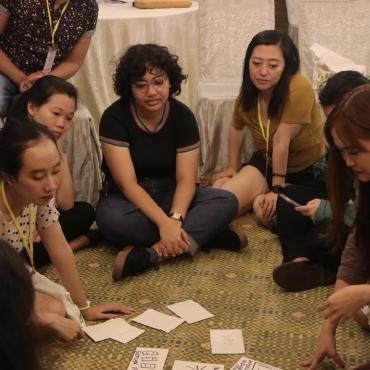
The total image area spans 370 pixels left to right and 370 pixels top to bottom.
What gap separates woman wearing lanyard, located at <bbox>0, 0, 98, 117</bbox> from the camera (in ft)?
8.89

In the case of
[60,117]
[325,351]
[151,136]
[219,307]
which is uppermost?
[60,117]

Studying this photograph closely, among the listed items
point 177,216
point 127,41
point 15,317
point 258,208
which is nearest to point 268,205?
point 258,208

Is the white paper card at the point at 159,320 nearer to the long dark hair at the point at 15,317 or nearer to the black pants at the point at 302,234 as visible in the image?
the black pants at the point at 302,234

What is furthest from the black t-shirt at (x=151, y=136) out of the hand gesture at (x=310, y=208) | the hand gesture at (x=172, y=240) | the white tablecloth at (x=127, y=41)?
the white tablecloth at (x=127, y=41)

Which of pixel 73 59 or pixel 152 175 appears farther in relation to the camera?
pixel 73 59

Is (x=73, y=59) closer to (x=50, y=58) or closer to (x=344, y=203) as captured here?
(x=50, y=58)

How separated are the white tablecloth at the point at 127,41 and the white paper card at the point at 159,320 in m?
1.57

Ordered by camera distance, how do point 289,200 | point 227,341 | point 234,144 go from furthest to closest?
point 234,144, point 289,200, point 227,341

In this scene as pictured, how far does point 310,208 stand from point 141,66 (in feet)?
2.66

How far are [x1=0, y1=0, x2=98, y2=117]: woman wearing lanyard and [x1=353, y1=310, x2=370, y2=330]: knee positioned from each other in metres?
1.58

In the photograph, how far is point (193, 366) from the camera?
182cm

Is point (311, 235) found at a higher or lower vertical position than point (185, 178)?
lower

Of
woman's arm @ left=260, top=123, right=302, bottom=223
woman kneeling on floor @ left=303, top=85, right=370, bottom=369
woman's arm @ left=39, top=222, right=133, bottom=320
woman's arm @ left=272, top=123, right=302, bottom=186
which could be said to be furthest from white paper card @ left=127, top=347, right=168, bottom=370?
woman's arm @ left=272, top=123, right=302, bottom=186

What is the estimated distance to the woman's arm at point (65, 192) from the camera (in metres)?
2.50
